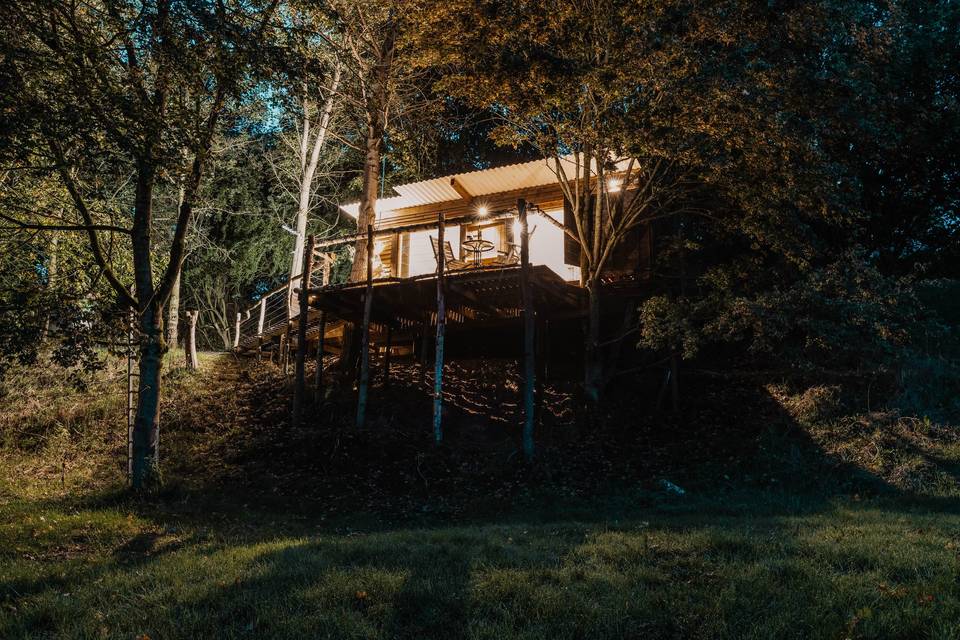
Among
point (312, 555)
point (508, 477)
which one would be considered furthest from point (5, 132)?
point (508, 477)

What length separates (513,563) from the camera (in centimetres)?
596

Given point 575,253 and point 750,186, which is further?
point 575,253

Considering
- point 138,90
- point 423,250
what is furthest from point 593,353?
point 138,90

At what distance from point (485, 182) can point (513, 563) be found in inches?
496

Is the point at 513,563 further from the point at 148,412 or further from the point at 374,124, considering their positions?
the point at 374,124

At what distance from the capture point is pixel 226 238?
102 ft

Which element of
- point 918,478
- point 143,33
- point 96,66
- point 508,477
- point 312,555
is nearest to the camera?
point 312,555

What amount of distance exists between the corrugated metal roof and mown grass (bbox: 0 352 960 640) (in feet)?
27.1

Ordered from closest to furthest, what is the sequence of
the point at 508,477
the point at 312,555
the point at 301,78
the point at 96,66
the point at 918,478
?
the point at 312,555 → the point at 96,66 → the point at 301,78 → the point at 918,478 → the point at 508,477

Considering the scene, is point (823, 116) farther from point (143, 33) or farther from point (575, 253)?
point (143, 33)

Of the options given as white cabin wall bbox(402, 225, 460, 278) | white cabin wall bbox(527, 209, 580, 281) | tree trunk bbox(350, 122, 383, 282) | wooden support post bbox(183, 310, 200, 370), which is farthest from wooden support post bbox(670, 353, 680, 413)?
wooden support post bbox(183, 310, 200, 370)

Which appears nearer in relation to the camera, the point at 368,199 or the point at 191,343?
the point at 368,199

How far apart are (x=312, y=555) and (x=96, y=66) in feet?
20.7

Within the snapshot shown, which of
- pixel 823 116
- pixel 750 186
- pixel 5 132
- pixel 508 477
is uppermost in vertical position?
pixel 823 116
